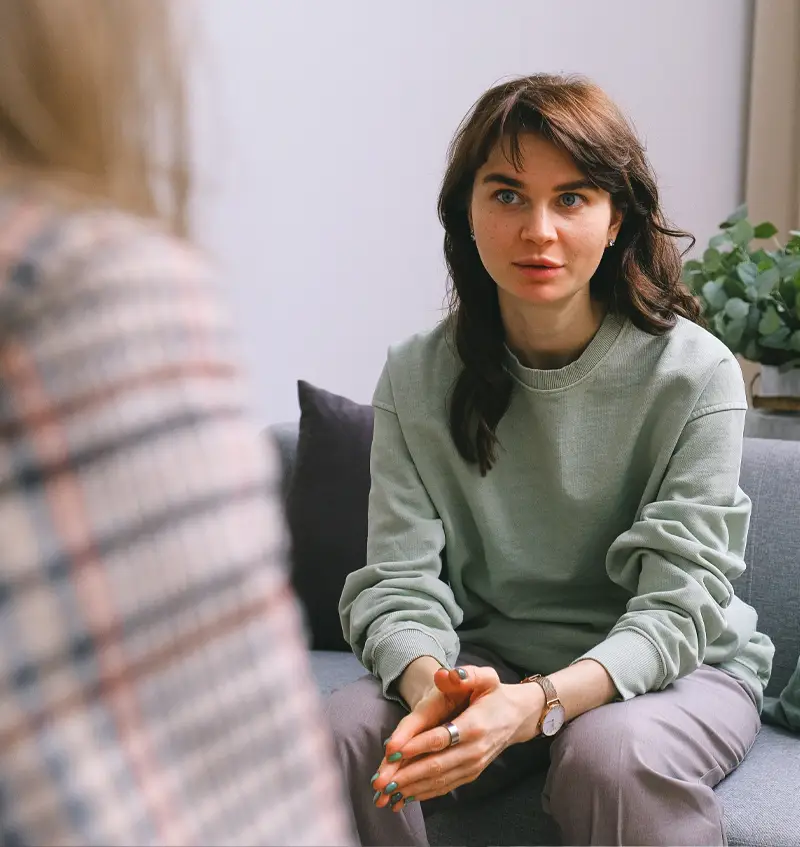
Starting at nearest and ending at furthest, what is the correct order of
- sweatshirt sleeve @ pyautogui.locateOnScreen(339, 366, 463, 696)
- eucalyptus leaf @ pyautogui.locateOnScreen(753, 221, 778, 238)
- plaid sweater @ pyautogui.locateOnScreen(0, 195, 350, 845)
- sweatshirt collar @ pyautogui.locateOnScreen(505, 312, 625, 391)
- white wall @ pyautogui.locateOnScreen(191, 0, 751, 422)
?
plaid sweater @ pyautogui.locateOnScreen(0, 195, 350, 845) < sweatshirt sleeve @ pyautogui.locateOnScreen(339, 366, 463, 696) < sweatshirt collar @ pyautogui.locateOnScreen(505, 312, 625, 391) < eucalyptus leaf @ pyautogui.locateOnScreen(753, 221, 778, 238) < white wall @ pyautogui.locateOnScreen(191, 0, 751, 422)

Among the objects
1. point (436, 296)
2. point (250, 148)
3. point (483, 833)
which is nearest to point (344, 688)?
point (483, 833)

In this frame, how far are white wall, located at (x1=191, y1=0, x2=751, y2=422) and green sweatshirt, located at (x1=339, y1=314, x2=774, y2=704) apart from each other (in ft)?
2.86

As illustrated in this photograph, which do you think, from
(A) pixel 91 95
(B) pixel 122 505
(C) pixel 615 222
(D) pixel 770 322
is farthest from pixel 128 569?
(D) pixel 770 322

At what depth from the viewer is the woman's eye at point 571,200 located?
151 cm

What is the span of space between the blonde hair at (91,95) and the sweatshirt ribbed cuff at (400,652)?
1071mm

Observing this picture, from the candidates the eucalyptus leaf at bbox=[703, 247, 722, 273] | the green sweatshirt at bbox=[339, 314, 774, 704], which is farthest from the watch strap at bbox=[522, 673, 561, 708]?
the eucalyptus leaf at bbox=[703, 247, 722, 273]

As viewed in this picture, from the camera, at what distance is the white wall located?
2.50 metres

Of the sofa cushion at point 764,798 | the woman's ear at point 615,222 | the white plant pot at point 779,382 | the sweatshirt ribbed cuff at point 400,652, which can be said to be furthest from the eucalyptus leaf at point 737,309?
the sweatshirt ribbed cuff at point 400,652

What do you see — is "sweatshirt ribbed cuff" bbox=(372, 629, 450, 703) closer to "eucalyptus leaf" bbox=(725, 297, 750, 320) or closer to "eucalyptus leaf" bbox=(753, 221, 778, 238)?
"eucalyptus leaf" bbox=(725, 297, 750, 320)

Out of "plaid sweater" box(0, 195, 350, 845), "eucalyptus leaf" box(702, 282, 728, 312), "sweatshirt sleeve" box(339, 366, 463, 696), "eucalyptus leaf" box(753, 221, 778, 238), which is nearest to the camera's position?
"plaid sweater" box(0, 195, 350, 845)

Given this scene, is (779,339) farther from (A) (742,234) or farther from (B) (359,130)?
(B) (359,130)

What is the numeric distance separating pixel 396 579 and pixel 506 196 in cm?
53

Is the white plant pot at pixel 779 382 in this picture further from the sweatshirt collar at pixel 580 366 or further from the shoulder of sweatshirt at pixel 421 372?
the shoulder of sweatshirt at pixel 421 372

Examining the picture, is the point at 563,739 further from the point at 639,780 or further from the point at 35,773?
the point at 35,773
